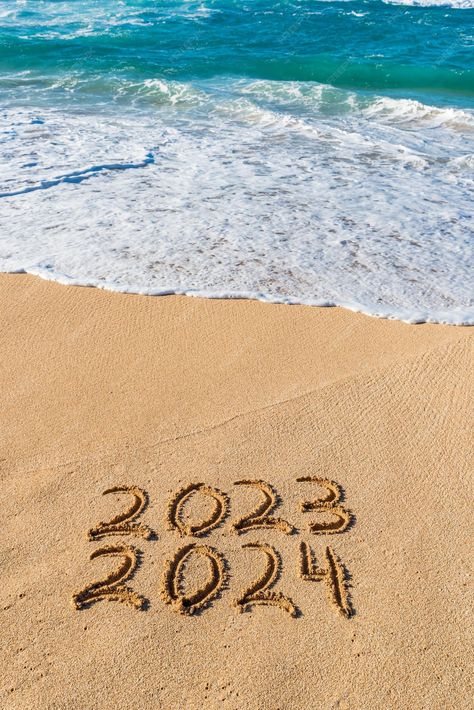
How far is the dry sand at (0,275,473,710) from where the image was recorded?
2771 mm

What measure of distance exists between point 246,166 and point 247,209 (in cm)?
179

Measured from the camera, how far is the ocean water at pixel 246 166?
5879 millimetres

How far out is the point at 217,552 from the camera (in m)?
3.27

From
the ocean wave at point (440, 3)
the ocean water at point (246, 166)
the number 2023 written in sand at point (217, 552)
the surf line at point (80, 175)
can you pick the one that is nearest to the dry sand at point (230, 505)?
the number 2023 written in sand at point (217, 552)

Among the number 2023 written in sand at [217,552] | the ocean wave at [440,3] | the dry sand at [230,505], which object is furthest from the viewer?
the ocean wave at [440,3]

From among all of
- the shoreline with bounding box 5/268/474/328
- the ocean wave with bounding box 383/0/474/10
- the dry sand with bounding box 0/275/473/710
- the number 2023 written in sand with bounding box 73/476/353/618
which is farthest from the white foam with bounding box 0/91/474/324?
the ocean wave with bounding box 383/0/474/10

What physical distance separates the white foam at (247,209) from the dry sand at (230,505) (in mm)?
516

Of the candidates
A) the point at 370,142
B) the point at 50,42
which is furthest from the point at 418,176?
the point at 50,42

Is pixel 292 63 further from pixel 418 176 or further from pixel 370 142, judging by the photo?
pixel 418 176

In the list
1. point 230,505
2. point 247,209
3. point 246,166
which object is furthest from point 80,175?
point 230,505

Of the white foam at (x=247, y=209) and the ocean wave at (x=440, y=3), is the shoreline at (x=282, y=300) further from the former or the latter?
the ocean wave at (x=440, y=3)

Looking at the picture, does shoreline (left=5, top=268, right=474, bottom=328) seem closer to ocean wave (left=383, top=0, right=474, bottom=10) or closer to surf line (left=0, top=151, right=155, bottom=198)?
surf line (left=0, top=151, right=155, bottom=198)

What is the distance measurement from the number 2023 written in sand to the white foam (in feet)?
7.33

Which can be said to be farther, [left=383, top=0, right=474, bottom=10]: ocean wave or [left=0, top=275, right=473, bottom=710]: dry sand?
[left=383, top=0, right=474, bottom=10]: ocean wave
